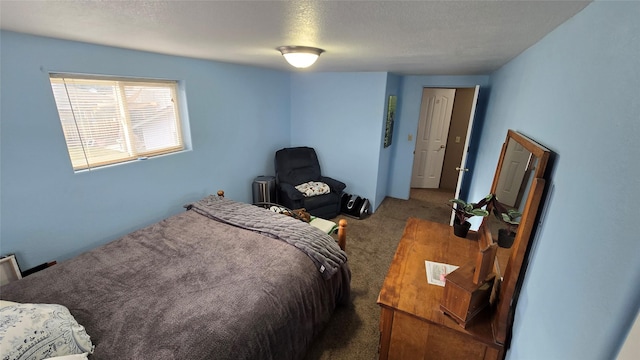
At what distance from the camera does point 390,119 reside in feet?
14.1

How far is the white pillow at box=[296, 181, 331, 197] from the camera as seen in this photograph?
3.94 metres

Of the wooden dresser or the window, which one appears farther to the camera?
the window

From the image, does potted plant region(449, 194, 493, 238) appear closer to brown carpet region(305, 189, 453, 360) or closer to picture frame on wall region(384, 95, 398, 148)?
brown carpet region(305, 189, 453, 360)

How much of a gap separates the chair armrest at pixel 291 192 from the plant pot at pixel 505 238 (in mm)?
2563

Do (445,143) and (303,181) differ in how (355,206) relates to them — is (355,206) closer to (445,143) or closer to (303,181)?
(303,181)

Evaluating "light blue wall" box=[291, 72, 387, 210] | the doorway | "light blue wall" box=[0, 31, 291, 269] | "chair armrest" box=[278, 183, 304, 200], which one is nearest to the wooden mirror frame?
"chair armrest" box=[278, 183, 304, 200]

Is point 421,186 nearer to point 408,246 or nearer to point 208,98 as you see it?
point 408,246

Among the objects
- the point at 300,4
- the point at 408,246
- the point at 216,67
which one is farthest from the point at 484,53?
the point at 216,67

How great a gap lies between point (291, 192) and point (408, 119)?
250cm

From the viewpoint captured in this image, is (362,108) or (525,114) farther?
(362,108)

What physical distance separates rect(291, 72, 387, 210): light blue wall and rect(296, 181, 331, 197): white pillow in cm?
53

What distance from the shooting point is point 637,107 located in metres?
0.59

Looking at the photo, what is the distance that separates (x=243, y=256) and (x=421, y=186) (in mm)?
4483

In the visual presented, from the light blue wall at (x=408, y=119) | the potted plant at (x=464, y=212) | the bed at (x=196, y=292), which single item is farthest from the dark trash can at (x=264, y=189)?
the potted plant at (x=464, y=212)
